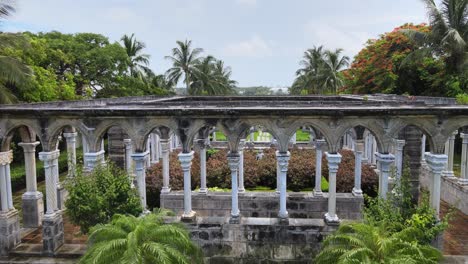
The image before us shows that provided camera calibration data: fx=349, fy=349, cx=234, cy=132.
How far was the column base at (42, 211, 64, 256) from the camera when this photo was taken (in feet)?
33.6

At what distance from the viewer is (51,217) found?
10453mm

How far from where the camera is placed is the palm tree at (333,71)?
130ft

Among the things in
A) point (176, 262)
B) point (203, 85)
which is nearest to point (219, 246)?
point (176, 262)

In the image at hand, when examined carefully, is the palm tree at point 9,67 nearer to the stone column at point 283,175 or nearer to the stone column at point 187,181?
the stone column at point 187,181

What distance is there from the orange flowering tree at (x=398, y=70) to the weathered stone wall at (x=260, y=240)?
60.1 feet

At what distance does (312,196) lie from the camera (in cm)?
1307

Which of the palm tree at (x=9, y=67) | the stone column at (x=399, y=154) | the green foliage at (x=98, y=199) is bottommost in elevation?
the green foliage at (x=98, y=199)

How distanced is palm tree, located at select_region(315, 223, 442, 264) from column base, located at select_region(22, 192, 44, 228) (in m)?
10.1

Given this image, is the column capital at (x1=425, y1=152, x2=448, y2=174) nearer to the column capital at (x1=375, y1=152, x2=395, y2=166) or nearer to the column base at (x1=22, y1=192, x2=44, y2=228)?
the column capital at (x1=375, y1=152, x2=395, y2=166)

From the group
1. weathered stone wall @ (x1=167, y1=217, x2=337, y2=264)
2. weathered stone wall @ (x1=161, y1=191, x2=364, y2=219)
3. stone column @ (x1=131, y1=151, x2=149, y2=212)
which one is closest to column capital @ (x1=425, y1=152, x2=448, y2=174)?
weathered stone wall @ (x1=167, y1=217, x2=337, y2=264)

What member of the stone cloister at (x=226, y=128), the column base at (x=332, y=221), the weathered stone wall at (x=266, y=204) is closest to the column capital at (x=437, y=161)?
the stone cloister at (x=226, y=128)

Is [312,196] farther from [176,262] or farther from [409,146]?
[176,262]

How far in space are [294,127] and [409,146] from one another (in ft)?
16.8

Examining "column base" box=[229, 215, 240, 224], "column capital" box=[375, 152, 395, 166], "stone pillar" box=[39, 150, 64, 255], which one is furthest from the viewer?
"stone pillar" box=[39, 150, 64, 255]
